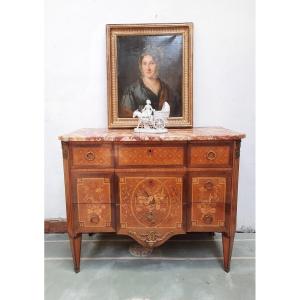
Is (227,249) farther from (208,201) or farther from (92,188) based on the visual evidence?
(92,188)

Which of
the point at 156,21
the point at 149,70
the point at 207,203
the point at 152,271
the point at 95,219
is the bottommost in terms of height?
the point at 152,271

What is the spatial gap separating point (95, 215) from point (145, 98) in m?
1.00

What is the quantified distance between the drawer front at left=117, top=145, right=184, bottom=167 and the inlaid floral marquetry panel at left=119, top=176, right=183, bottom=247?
10cm

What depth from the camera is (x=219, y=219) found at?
1.92m

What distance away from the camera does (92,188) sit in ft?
6.25

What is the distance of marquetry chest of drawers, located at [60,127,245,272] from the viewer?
1.86 metres

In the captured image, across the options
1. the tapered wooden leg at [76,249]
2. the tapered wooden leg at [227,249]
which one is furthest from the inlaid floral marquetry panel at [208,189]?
the tapered wooden leg at [76,249]

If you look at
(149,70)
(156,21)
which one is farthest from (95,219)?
(156,21)

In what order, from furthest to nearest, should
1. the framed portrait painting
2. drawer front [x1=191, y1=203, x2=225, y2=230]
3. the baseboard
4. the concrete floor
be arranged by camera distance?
the baseboard
the framed portrait painting
drawer front [x1=191, y1=203, x2=225, y2=230]
the concrete floor

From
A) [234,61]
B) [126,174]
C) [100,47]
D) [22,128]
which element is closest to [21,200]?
[22,128]

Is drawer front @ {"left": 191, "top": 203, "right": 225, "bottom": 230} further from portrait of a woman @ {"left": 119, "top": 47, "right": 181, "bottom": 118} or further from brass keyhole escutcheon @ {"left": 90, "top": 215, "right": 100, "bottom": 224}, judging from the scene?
portrait of a woman @ {"left": 119, "top": 47, "right": 181, "bottom": 118}

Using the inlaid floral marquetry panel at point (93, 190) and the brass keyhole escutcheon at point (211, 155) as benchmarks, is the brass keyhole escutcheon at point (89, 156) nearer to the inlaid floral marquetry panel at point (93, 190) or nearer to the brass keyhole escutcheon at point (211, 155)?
the inlaid floral marquetry panel at point (93, 190)

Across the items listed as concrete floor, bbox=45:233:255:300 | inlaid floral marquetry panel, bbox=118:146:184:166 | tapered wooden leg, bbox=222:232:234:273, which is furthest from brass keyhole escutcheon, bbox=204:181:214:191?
concrete floor, bbox=45:233:255:300
